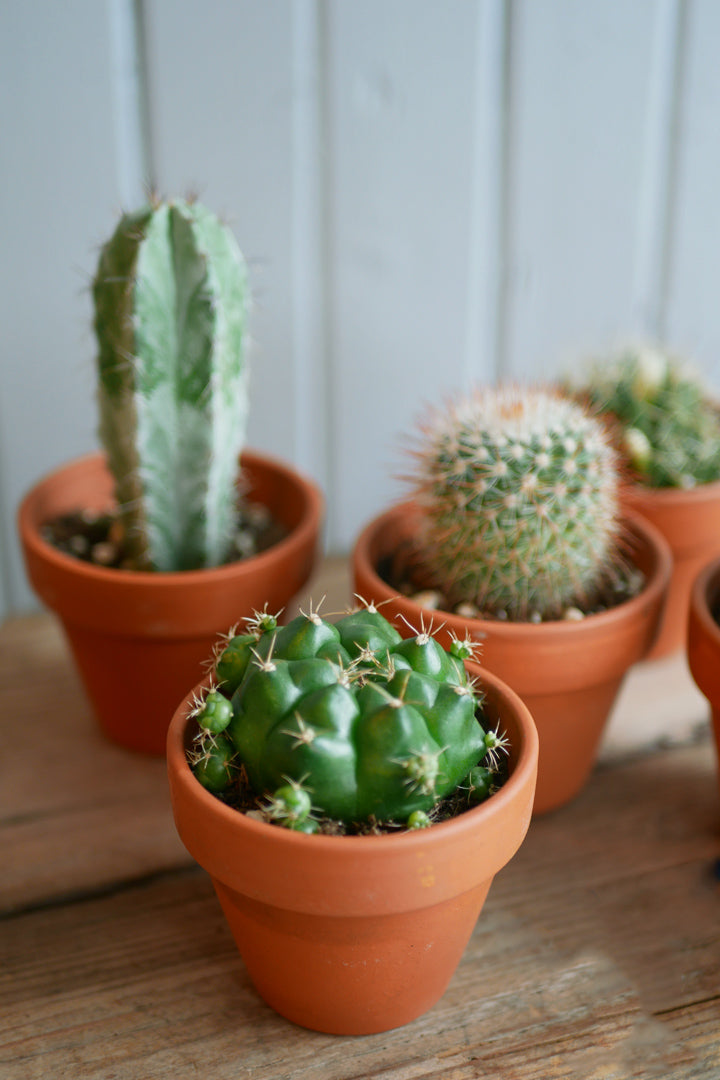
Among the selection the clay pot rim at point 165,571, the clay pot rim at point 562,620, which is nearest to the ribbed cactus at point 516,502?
the clay pot rim at point 562,620

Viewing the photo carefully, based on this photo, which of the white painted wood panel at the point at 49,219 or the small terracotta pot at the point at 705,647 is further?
the white painted wood panel at the point at 49,219

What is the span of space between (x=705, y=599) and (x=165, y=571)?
507 millimetres

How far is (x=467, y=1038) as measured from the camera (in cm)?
69

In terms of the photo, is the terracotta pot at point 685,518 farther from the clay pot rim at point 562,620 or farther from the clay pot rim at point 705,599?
the clay pot rim at point 705,599

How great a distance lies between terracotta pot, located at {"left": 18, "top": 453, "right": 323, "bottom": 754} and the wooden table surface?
Answer: 7 centimetres

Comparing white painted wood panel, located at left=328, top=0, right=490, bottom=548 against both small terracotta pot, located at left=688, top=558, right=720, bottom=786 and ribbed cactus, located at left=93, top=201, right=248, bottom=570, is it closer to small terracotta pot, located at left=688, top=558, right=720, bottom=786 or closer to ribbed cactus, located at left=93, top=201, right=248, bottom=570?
ribbed cactus, located at left=93, top=201, right=248, bottom=570

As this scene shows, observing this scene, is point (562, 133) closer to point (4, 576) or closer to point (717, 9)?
point (717, 9)

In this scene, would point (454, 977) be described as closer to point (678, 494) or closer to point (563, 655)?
point (563, 655)

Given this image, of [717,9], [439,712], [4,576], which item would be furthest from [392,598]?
[717,9]

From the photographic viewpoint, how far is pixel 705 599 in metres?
0.85

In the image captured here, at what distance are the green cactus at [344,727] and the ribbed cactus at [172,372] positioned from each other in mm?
281

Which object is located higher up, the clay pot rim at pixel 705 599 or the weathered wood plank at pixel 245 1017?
the clay pot rim at pixel 705 599

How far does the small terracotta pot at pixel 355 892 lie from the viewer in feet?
1.86

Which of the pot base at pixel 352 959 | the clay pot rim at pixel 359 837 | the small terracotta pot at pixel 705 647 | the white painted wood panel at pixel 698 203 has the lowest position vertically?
the pot base at pixel 352 959
